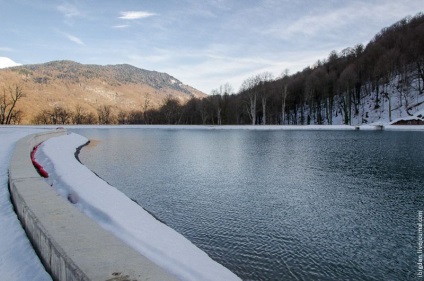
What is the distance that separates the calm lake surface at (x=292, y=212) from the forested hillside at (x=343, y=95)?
5810 cm

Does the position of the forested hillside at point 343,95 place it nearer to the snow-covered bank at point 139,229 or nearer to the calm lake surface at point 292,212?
the calm lake surface at point 292,212

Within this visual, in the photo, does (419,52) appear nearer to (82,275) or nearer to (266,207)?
(266,207)

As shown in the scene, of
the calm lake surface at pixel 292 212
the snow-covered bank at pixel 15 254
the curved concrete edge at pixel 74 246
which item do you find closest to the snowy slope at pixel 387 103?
the calm lake surface at pixel 292 212

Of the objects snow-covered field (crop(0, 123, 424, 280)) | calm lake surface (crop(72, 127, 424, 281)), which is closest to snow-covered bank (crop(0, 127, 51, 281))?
snow-covered field (crop(0, 123, 424, 280))

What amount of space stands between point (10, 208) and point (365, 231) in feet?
25.3

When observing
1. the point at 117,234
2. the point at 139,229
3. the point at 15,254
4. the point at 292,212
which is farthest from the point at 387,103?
the point at 15,254

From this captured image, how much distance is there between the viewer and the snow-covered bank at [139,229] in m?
5.18

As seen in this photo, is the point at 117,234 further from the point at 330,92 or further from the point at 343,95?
the point at 343,95

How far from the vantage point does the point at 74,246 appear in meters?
4.10

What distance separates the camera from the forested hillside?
72.2 meters

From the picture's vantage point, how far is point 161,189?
11.5 meters

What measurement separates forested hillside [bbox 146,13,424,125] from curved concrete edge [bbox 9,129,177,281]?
68.5 metres

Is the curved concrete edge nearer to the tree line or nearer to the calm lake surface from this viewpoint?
the calm lake surface

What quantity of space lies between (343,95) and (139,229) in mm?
82975
